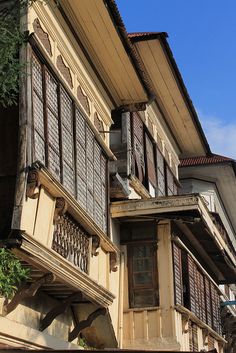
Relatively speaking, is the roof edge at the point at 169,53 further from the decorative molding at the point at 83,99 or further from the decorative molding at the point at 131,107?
the decorative molding at the point at 83,99

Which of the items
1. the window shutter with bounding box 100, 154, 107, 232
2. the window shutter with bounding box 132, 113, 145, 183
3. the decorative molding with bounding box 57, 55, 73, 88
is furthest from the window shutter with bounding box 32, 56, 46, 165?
the window shutter with bounding box 132, 113, 145, 183

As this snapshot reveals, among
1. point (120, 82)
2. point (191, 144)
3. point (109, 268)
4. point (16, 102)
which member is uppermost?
point (191, 144)

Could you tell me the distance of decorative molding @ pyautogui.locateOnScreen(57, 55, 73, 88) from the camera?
10.9 metres

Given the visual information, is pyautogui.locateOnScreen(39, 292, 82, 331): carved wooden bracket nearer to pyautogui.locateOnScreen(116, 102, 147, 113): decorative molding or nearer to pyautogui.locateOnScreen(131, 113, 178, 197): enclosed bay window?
pyautogui.locateOnScreen(131, 113, 178, 197): enclosed bay window

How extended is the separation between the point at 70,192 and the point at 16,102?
5.92 ft

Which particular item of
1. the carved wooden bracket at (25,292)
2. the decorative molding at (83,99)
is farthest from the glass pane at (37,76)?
the carved wooden bracket at (25,292)

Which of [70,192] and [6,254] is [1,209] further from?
[70,192]

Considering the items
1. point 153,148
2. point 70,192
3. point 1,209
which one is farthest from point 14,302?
point 153,148

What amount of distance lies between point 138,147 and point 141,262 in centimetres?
308

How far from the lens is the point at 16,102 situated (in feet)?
28.6

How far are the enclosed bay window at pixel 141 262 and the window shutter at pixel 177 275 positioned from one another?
437 mm

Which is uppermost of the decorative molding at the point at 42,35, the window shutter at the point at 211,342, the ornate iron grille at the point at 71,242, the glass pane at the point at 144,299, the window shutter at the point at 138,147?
the window shutter at the point at 138,147

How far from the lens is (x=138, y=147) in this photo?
1506 cm

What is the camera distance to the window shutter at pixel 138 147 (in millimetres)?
14633
